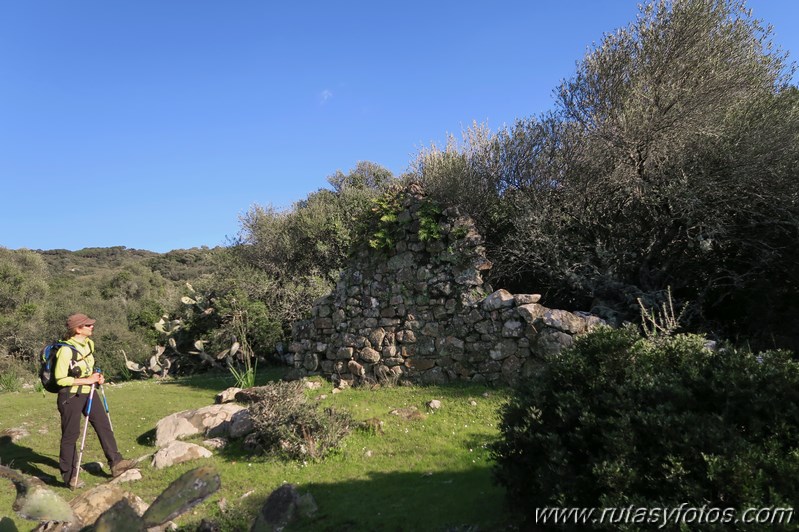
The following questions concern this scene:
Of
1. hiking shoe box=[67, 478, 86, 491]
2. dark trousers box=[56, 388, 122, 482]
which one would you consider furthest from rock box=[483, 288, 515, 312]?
hiking shoe box=[67, 478, 86, 491]

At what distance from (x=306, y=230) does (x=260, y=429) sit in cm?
1127

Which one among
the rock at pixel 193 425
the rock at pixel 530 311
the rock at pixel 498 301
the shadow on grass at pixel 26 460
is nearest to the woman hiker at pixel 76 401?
the shadow on grass at pixel 26 460

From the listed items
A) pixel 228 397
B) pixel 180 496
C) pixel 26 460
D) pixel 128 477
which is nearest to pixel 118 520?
pixel 180 496

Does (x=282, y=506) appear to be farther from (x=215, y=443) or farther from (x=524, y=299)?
(x=524, y=299)

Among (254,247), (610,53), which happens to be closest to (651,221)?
(610,53)

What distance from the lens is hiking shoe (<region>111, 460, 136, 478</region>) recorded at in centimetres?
646

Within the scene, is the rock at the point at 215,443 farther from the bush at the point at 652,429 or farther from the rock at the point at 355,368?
the bush at the point at 652,429

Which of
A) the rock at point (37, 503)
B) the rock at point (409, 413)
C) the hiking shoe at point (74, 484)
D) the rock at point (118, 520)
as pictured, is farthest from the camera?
the rock at point (409, 413)

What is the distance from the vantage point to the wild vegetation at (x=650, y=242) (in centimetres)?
311

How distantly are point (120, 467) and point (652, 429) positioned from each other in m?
6.62

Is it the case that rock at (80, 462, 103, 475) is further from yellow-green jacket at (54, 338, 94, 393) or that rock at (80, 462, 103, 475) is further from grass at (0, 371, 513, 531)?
yellow-green jacket at (54, 338, 94, 393)

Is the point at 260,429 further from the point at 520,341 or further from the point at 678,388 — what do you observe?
the point at 678,388

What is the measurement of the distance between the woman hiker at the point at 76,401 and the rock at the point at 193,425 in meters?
1.06

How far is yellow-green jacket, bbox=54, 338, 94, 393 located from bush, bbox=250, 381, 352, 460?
226cm
